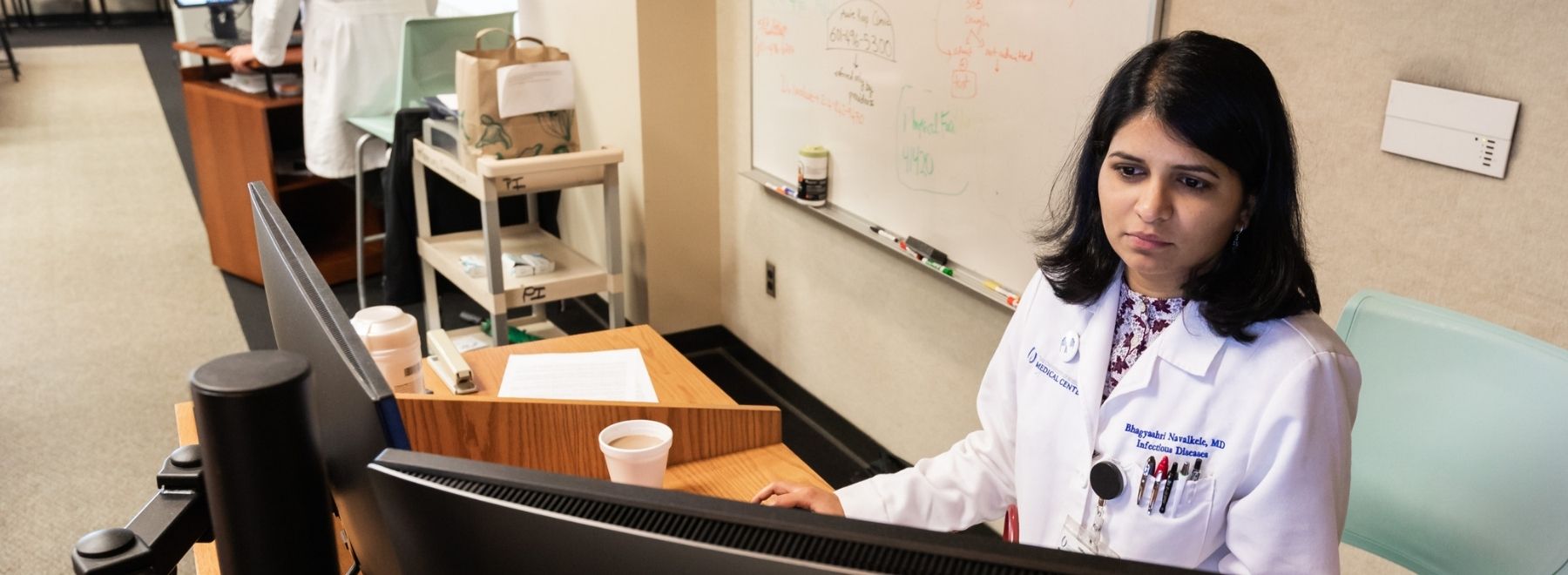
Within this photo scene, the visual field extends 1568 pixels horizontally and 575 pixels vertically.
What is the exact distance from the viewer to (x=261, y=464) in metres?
0.82

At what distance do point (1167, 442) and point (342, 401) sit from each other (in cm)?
80

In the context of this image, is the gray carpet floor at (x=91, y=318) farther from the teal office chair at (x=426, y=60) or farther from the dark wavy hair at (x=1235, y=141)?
the dark wavy hair at (x=1235, y=141)

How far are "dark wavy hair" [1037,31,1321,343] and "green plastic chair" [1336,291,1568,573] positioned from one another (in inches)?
9.3

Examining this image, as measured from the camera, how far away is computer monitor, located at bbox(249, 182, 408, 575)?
84cm

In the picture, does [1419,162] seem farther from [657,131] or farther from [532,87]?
[657,131]

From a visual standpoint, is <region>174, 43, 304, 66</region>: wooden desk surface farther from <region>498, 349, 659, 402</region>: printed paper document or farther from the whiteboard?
<region>498, 349, 659, 402</region>: printed paper document

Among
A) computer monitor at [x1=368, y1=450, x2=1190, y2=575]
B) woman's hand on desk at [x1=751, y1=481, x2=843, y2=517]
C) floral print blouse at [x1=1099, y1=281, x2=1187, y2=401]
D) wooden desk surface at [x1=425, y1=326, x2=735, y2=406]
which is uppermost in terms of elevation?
computer monitor at [x1=368, y1=450, x2=1190, y2=575]

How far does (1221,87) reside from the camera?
1.06 m

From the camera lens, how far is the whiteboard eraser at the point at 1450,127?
147 cm

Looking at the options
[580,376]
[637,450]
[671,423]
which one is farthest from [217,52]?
[637,450]

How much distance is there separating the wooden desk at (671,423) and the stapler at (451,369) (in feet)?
0.05

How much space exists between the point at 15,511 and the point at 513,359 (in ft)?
5.62

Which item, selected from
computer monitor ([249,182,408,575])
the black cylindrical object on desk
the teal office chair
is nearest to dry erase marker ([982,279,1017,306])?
computer monitor ([249,182,408,575])

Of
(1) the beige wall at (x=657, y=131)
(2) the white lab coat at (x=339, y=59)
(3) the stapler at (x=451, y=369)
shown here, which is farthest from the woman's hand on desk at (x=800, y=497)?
(2) the white lab coat at (x=339, y=59)
